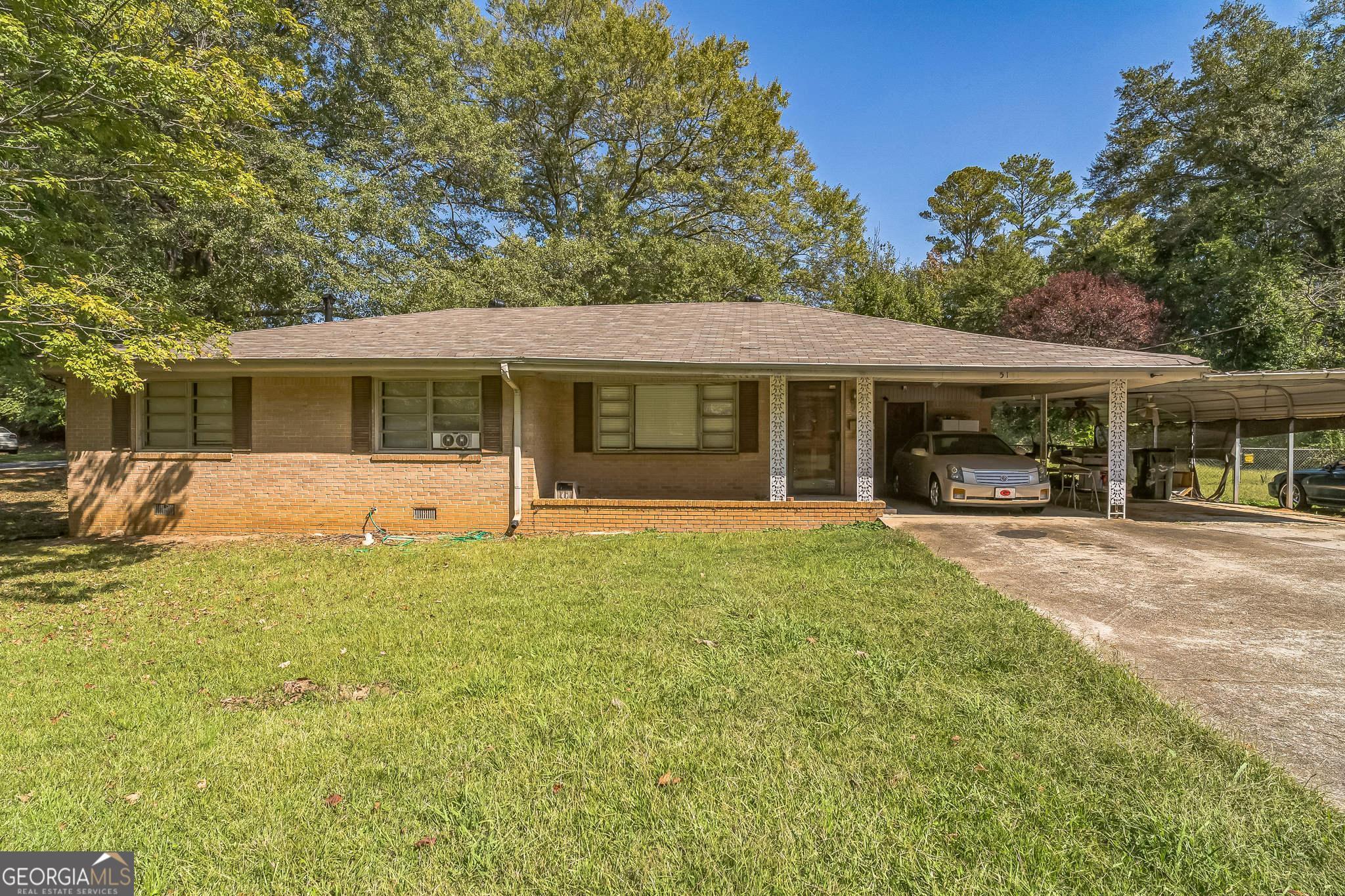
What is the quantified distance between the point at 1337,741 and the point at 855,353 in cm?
715

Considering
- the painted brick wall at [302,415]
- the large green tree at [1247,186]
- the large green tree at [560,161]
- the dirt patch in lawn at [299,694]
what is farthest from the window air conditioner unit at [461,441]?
the large green tree at [1247,186]

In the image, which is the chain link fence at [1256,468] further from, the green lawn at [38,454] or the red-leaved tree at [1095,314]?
the green lawn at [38,454]

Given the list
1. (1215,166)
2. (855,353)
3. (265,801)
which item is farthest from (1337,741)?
(1215,166)

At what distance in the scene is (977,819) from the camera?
8.30 ft

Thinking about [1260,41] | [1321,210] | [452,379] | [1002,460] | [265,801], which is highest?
[1260,41]

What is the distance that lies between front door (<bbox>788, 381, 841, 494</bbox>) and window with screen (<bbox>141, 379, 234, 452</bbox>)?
32.7 ft

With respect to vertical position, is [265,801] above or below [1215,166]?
below

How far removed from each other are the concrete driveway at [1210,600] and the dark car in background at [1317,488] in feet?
5.76

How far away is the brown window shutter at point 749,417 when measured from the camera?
11.0 meters

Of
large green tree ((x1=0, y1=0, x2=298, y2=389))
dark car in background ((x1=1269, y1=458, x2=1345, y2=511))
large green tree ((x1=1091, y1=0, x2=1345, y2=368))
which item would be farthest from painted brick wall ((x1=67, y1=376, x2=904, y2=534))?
large green tree ((x1=1091, y1=0, x2=1345, y2=368))

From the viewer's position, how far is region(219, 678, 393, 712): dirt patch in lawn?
3766 millimetres

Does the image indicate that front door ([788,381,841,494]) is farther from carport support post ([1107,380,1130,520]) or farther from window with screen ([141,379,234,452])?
window with screen ([141,379,234,452])

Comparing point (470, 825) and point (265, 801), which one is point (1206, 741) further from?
point (265, 801)

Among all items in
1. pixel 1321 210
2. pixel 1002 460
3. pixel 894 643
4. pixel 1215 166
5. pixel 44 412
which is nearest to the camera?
pixel 894 643
